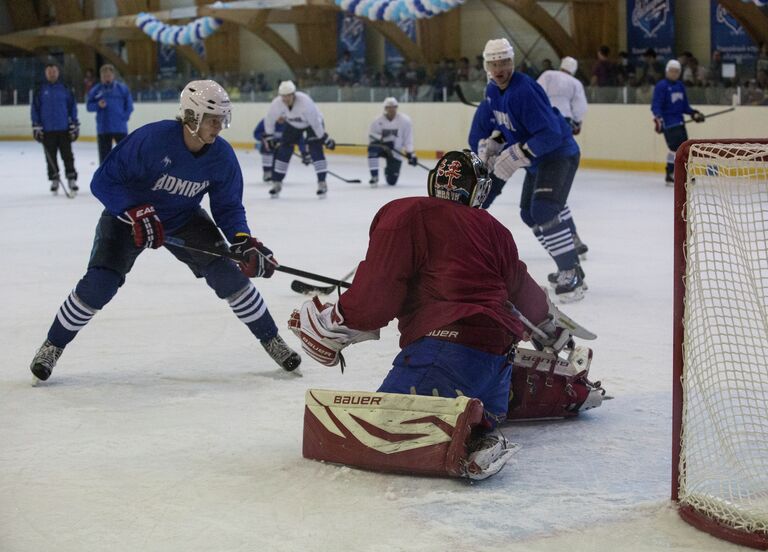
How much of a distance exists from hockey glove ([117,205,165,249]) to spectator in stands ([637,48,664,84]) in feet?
38.1

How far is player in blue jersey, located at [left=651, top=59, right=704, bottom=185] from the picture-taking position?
11688 millimetres

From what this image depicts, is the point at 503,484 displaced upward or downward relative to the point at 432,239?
downward

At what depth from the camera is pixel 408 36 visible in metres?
20.0

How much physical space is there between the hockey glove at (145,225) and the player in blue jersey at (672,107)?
8628 mm

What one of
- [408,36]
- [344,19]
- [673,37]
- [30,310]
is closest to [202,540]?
[30,310]

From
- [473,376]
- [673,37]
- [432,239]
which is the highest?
[673,37]

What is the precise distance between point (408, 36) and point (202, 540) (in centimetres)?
1808

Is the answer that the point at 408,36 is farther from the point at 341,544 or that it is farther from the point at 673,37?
the point at 341,544

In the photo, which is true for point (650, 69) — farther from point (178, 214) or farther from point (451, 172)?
point (451, 172)

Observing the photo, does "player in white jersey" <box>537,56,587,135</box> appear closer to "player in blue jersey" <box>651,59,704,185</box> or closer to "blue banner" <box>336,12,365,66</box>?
"player in blue jersey" <box>651,59,704,185</box>

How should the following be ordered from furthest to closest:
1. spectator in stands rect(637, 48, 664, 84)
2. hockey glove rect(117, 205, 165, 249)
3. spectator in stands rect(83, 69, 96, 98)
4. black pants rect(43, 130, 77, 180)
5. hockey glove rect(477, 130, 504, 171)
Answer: spectator in stands rect(83, 69, 96, 98) < spectator in stands rect(637, 48, 664, 84) < black pants rect(43, 130, 77, 180) < hockey glove rect(477, 130, 504, 171) < hockey glove rect(117, 205, 165, 249)

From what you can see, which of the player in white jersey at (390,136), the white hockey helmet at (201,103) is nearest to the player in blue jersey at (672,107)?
the player in white jersey at (390,136)

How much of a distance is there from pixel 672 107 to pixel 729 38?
11.7 ft

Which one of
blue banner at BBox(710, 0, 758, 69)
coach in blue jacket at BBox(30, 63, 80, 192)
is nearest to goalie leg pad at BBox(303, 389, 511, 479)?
coach in blue jacket at BBox(30, 63, 80, 192)
